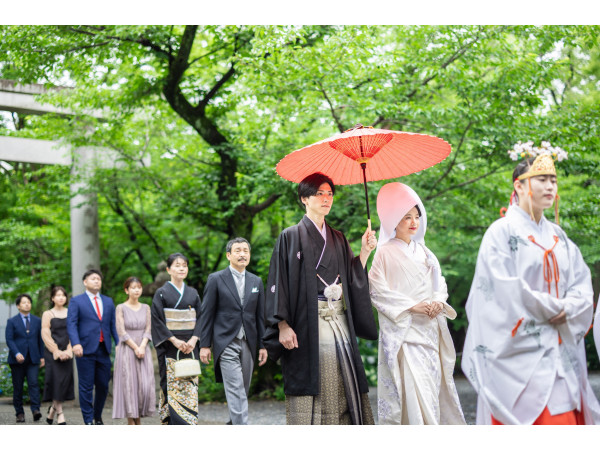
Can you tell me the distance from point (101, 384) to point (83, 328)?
68cm

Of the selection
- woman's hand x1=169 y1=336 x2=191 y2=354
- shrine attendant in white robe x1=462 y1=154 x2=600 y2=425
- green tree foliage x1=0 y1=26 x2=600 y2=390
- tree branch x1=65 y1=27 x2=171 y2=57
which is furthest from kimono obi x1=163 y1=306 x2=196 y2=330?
tree branch x1=65 y1=27 x2=171 y2=57

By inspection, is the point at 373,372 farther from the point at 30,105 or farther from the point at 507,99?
the point at 30,105

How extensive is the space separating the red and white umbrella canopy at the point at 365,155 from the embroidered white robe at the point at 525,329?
119 cm

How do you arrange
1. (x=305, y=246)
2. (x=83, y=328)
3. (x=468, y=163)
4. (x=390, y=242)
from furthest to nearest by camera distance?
(x=468, y=163)
(x=83, y=328)
(x=390, y=242)
(x=305, y=246)

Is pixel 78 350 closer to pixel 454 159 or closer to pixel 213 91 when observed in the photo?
pixel 213 91

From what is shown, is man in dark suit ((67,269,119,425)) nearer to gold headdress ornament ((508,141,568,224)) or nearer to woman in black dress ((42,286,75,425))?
woman in black dress ((42,286,75,425))

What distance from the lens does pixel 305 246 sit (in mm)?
4176

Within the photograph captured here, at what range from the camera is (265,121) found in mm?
9195

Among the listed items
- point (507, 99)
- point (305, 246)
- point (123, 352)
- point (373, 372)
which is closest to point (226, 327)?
point (305, 246)

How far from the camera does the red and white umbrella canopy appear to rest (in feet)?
14.3

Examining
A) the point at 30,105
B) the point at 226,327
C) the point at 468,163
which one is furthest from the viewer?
the point at 30,105

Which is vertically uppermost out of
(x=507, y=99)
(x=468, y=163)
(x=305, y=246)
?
(x=507, y=99)

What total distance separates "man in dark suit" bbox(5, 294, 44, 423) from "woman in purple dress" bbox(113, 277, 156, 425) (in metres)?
1.64

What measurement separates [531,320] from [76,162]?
817cm
